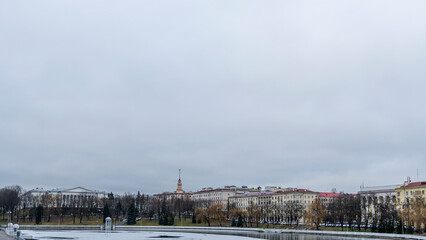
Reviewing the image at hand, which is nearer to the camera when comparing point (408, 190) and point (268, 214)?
point (408, 190)

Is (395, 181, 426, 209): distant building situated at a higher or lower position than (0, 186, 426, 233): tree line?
higher

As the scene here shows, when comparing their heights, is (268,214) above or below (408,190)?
below

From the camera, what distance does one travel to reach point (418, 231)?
77500 mm

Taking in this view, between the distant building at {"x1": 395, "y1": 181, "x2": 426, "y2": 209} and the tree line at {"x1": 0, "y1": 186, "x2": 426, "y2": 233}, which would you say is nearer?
the tree line at {"x1": 0, "y1": 186, "x2": 426, "y2": 233}

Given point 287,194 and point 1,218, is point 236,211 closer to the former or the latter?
point 287,194

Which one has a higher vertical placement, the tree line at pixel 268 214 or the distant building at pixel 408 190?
the distant building at pixel 408 190

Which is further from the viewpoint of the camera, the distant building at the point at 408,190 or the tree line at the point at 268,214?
the distant building at the point at 408,190

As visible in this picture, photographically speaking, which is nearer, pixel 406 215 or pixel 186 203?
pixel 406 215

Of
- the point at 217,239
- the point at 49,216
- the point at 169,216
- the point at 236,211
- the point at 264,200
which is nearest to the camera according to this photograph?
the point at 217,239

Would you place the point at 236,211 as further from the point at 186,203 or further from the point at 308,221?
the point at 186,203

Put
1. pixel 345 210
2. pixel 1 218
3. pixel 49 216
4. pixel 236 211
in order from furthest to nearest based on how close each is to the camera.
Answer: pixel 1 218 < pixel 49 216 < pixel 236 211 < pixel 345 210

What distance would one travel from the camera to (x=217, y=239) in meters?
64.7

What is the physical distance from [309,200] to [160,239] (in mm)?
107041

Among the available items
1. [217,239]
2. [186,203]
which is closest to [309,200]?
[186,203]
